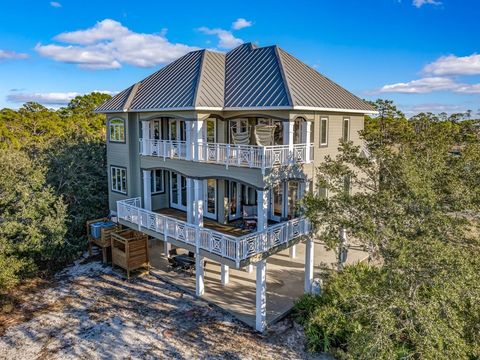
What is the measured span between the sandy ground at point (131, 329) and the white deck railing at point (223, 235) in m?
2.78

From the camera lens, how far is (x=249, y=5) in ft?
66.4

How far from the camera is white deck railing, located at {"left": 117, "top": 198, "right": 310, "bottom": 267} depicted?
41.8 feet

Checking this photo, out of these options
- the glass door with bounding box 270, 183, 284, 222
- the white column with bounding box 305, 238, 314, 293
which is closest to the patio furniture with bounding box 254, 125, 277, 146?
the glass door with bounding box 270, 183, 284, 222

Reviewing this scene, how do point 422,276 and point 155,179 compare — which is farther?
point 155,179

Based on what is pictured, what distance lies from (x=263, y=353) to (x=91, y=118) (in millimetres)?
36299

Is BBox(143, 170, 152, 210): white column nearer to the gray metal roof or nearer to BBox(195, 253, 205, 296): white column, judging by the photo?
the gray metal roof

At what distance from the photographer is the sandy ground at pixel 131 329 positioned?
1184cm

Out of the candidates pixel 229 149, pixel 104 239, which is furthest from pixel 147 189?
pixel 229 149

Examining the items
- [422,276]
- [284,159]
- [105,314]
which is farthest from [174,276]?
[422,276]

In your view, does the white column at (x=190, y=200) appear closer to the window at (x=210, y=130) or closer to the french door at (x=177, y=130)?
the window at (x=210, y=130)

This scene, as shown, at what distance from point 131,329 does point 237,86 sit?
441 inches

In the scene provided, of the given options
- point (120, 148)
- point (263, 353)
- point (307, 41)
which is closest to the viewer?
point (263, 353)

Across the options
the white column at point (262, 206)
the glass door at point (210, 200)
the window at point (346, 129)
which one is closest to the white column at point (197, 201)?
the glass door at point (210, 200)

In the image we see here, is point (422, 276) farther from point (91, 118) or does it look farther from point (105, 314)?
point (91, 118)
